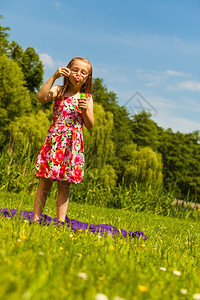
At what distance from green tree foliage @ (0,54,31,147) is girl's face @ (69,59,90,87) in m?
18.8

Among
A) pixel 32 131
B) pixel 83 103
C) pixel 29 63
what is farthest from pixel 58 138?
pixel 29 63

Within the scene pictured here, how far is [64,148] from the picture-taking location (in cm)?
344

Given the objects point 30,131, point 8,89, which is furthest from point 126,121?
point 30,131

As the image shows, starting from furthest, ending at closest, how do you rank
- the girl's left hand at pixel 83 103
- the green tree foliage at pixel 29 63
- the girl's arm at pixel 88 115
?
the green tree foliage at pixel 29 63 → the girl's arm at pixel 88 115 → the girl's left hand at pixel 83 103

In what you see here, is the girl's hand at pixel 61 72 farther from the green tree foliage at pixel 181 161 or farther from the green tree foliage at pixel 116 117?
the green tree foliage at pixel 181 161

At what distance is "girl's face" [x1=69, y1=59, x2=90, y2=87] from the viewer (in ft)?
11.5

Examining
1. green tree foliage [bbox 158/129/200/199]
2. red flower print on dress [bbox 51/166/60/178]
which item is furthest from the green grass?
green tree foliage [bbox 158/129/200/199]

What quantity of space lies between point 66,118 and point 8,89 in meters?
19.8

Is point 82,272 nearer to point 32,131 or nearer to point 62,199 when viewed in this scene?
point 62,199

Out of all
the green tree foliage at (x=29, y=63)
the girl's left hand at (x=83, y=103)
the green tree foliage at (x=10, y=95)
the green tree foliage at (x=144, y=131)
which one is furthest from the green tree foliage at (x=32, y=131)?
the green tree foliage at (x=144, y=131)

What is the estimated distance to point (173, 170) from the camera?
37062mm

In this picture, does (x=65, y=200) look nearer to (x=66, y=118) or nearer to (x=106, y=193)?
(x=66, y=118)

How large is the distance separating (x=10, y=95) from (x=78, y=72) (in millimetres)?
20054

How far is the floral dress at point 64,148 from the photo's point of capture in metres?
3.41
